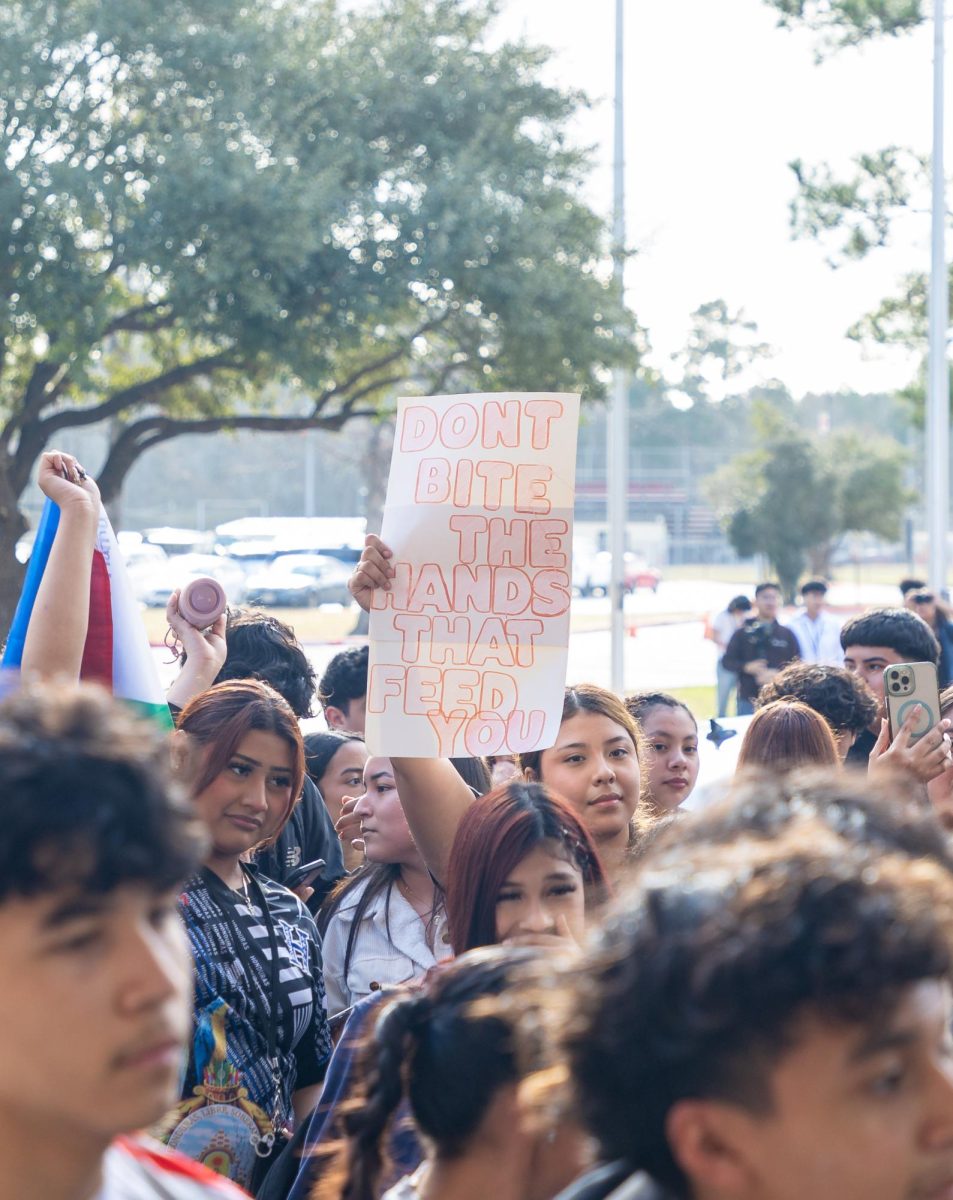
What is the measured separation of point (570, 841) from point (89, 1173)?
1.45 m

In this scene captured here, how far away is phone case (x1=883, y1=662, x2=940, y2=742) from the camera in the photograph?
11.9ft

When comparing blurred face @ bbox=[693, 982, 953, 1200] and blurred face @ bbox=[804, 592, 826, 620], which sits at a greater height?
blurred face @ bbox=[804, 592, 826, 620]

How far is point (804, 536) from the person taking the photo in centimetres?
4253

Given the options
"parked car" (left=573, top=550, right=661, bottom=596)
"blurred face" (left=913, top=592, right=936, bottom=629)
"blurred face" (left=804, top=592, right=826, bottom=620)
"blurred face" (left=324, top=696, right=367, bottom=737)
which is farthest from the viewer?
"parked car" (left=573, top=550, right=661, bottom=596)

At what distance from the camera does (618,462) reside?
16172 mm

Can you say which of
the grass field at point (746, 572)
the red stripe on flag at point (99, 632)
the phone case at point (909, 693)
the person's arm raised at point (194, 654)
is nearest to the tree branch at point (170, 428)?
the person's arm raised at point (194, 654)

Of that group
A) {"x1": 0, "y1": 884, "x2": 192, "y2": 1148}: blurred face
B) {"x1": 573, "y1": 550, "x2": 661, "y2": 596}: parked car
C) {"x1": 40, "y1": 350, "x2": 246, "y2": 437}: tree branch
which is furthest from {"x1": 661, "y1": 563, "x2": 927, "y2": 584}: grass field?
{"x1": 0, "y1": 884, "x2": 192, "y2": 1148}: blurred face

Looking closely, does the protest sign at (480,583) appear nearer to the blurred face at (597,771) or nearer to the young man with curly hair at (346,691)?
the blurred face at (597,771)

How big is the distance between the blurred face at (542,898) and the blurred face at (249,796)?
0.75 m

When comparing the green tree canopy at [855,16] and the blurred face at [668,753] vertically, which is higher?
the green tree canopy at [855,16]

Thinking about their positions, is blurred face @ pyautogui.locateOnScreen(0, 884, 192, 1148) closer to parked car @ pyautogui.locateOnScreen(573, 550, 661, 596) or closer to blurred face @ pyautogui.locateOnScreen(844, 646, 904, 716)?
blurred face @ pyautogui.locateOnScreen(844, 646, 904, 716)

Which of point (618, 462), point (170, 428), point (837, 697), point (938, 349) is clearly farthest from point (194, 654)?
point (170, 428)

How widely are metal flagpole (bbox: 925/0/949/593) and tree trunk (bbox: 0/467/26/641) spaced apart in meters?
9.62

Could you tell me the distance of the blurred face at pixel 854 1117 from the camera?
3.81ft
